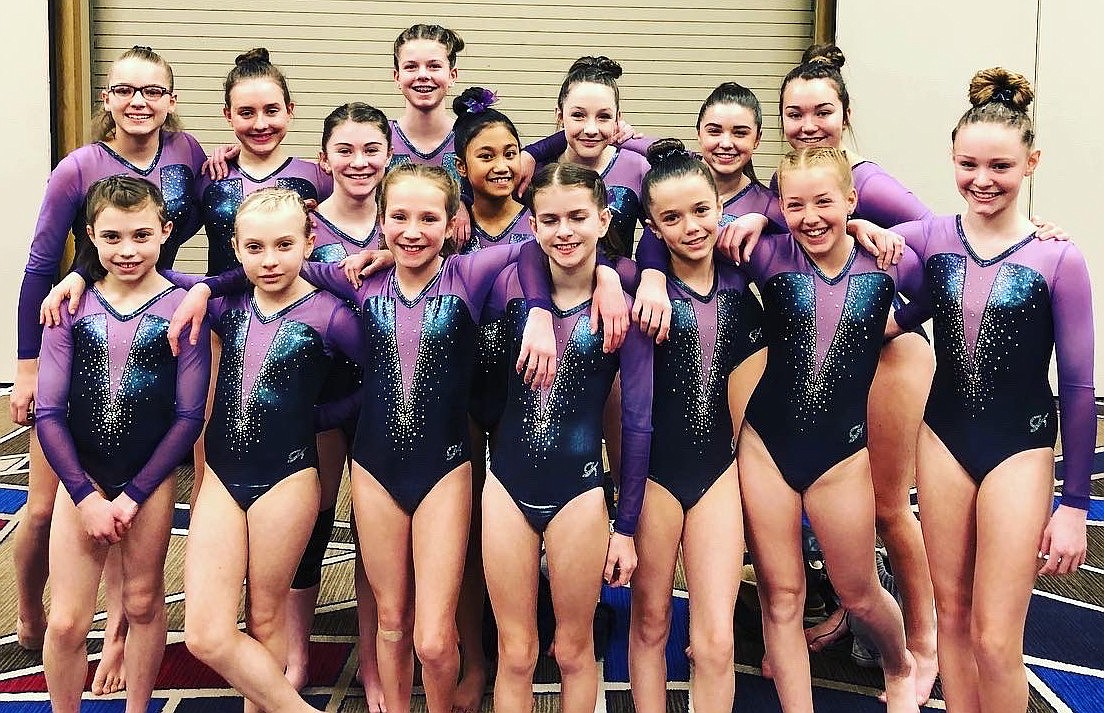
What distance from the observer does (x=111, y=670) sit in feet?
8.86

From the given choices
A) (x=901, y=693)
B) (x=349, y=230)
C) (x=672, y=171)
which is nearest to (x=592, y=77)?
(x=672, y=171)

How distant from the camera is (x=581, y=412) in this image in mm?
2219

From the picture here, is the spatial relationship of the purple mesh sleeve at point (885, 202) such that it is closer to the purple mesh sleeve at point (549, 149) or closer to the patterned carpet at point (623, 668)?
the purple mesh sleeve at point (549, 149)

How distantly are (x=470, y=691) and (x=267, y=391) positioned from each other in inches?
35.9

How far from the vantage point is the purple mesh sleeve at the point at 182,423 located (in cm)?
234

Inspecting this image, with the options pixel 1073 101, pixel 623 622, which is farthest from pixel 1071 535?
pixel 1073 101

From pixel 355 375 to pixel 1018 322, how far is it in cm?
149

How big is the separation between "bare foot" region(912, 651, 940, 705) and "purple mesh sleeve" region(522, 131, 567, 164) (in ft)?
5.32

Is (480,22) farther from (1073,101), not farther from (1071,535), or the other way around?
(1071,535)

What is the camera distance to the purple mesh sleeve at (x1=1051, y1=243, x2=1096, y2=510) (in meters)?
2.11

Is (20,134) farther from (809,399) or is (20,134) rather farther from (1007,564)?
(1007,564)

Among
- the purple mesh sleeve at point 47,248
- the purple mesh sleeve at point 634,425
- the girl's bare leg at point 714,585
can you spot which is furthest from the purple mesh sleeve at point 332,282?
the girl's bare leg at point 714,585

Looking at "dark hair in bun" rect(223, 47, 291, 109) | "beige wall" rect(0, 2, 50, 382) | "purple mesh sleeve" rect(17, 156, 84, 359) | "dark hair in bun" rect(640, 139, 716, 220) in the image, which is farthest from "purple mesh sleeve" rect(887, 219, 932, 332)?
"beige wall" rect(0, 2, 50, 382)

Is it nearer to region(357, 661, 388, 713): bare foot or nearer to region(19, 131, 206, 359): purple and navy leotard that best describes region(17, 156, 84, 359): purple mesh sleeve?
region(19, 131, 206, 359): purple and navy leotard
